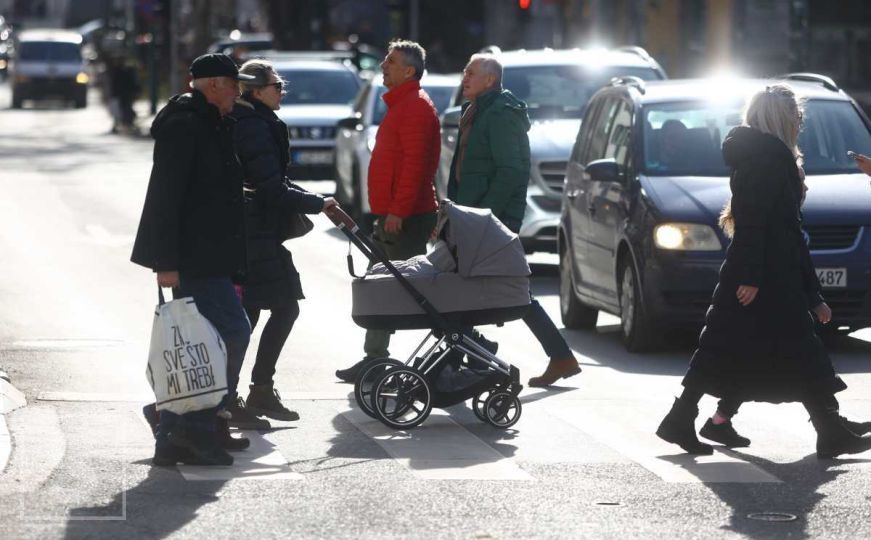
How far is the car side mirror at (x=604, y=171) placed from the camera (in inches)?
507

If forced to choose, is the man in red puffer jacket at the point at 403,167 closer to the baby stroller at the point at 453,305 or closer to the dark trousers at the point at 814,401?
the baby stroller at the point at 453,305

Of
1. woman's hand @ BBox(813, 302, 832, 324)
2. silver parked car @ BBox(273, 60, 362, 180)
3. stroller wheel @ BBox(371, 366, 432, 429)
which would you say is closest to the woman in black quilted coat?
stroller wheel @ BBox(371, 366, 432, 429)

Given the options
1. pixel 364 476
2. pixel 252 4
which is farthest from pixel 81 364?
pixel 252 4

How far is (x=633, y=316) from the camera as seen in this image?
501 inches

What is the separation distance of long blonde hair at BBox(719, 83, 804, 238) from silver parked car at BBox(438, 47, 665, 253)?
799 centimetres

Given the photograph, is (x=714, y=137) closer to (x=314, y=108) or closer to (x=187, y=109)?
(x=187, y=109)

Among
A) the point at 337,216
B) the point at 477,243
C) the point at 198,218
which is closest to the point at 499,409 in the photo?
the point at 477,243

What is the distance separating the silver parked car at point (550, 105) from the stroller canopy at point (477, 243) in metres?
7.12

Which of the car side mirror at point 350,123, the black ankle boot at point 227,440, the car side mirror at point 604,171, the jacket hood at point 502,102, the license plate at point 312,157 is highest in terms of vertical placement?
the jacket hood at point 502,102

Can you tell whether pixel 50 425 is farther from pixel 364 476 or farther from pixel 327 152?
pixel 327 152

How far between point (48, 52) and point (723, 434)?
50.4 m

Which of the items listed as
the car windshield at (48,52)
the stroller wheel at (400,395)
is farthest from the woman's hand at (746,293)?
the car windshield at (48,52)

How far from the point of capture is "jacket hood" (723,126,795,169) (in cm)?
897

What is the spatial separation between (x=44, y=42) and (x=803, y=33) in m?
39.2
